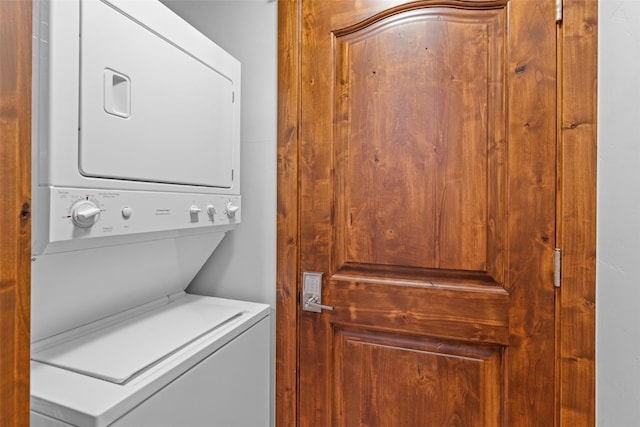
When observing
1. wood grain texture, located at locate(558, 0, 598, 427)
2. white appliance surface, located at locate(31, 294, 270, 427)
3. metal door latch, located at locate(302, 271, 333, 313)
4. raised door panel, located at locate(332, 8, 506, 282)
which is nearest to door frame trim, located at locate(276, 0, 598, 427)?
wood grain texture, located at locate(558, 0, 598, 427)

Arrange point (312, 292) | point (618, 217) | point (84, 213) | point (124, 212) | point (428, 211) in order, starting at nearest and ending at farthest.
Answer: point (84, 213), point (124, 212), point (618, 217), point (428, 211), point (312, 292)

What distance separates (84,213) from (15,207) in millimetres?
384

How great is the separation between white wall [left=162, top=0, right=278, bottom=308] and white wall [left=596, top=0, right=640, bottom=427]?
1256 millimetres

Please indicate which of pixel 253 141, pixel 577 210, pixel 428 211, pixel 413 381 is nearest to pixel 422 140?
pixel 428 211

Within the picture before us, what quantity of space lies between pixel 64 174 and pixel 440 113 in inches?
49.3

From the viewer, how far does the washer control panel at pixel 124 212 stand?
0.83 metres

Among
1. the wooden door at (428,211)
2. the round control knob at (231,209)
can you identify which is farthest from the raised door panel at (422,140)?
the round control knob at (231,209)

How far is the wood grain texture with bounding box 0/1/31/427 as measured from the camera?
48cm

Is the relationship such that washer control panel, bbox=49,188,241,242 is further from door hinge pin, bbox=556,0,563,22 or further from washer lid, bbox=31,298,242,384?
door hinge pin, bbox=556,0,563,22

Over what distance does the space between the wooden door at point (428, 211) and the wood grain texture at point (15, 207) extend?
1133mm

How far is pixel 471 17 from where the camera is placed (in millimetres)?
1345

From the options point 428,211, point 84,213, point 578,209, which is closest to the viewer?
point 84,213

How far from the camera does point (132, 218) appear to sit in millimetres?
1007

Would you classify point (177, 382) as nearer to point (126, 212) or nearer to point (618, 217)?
point (126, 212)
